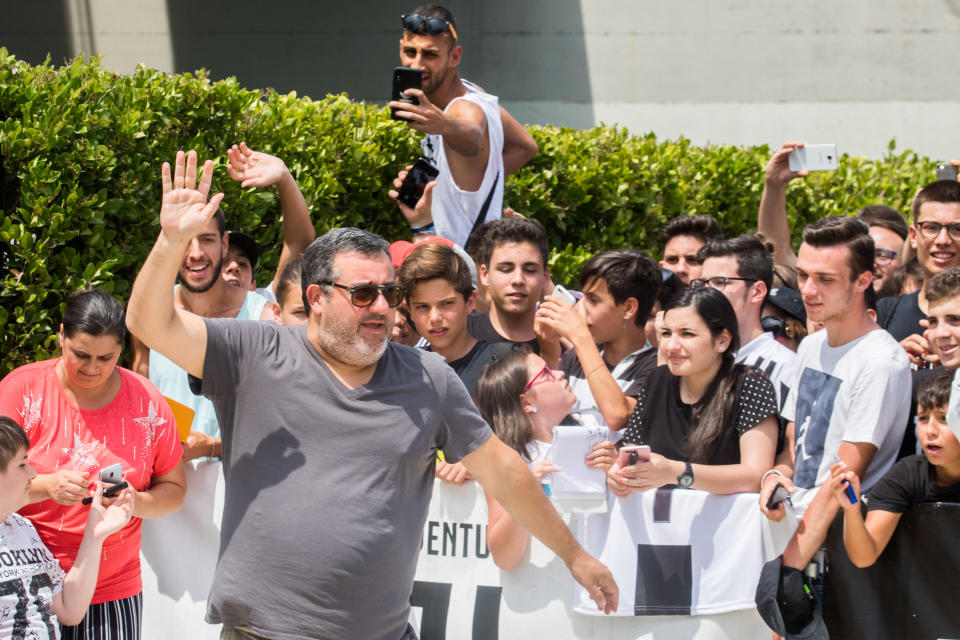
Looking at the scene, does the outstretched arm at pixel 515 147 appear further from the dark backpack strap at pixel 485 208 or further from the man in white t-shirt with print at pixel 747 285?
the man in white t-shirt with print at pixel 747 285

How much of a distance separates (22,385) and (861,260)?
141 inches

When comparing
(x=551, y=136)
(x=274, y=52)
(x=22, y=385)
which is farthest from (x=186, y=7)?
(x=22, y=385)

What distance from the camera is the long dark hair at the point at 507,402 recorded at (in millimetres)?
4512

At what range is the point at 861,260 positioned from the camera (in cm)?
479

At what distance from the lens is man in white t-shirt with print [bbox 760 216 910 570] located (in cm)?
431

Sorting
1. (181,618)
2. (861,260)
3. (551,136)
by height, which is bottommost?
(181,618)

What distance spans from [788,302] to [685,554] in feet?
7.16

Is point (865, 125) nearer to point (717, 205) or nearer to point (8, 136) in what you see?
point (717, 205)

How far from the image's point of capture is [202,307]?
5.52 meters

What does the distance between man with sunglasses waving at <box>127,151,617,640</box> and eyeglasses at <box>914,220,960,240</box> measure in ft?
10.6

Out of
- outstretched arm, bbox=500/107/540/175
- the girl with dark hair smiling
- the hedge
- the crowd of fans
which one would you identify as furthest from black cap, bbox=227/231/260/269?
the girl with dark hair smiling

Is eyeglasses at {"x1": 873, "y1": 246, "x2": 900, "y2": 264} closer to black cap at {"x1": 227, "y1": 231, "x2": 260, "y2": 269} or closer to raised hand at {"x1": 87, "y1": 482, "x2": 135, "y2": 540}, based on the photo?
black cap at {"x1": 227, "y1": 231, "x2": 260, "y2": 269}

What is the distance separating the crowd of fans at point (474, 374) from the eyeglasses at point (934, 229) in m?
0.01

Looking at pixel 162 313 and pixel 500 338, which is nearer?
pixel 162 313
